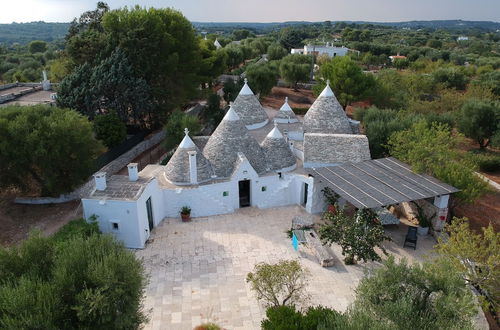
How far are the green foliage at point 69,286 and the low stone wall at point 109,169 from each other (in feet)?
30.3

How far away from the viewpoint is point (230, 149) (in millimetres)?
21703

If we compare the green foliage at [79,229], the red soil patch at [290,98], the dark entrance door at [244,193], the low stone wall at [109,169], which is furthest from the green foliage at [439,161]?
the red soil patch at [290,98]

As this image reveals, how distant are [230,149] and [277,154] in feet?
9.46

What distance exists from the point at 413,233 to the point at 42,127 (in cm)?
2061

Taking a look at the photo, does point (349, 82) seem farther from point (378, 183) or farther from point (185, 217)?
point (185, 217)

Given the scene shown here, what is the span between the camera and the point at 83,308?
970 centimetres

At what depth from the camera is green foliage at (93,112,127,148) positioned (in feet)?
92.2

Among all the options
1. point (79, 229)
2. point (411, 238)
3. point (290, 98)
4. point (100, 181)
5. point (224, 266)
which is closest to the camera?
point (79, 229)

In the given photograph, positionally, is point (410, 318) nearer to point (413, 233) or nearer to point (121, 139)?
point (413, 233)

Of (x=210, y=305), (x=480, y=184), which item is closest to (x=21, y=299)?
(x=210, y=305)

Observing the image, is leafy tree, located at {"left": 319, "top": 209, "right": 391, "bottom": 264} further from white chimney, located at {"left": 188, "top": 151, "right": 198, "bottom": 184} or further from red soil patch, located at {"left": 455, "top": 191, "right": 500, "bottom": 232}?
white chimney, located at {"left": 188, "top": 151, "right": 198, "bottom": 184}

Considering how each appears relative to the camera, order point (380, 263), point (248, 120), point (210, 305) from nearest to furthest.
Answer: point (210, 305) → point (380, 263) → point (248, 120)

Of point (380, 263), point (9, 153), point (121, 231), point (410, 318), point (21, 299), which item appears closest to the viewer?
point (21, 299)

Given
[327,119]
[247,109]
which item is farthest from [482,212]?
[247,109]
